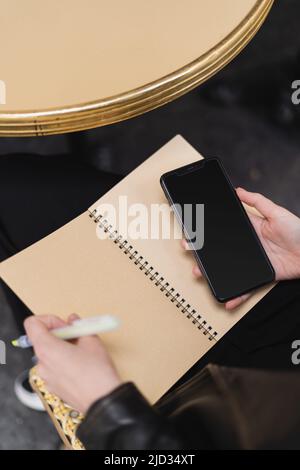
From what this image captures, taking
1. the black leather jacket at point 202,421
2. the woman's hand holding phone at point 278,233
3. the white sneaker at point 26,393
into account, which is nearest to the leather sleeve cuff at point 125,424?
the black leather jacket at point 202,421

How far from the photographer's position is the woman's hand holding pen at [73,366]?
0.56 metres

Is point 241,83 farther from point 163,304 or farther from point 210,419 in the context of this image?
point 210,419

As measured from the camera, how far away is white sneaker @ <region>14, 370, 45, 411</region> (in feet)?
3.18

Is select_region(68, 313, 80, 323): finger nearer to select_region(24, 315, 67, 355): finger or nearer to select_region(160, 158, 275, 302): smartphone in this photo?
select_region(24, 315, 67, 355): finger

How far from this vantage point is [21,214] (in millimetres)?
729

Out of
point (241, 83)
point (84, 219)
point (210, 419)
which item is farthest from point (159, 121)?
point (210, 419)

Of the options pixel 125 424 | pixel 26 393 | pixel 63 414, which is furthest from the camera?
pixel 26 393

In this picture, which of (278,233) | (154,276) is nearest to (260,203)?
(278,233)

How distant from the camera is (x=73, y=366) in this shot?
56 cm

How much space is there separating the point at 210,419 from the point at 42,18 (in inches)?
18.7

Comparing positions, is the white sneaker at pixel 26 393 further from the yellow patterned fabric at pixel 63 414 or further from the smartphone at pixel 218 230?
the smartphone at pixel 218 230

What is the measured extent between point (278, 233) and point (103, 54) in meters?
0.30

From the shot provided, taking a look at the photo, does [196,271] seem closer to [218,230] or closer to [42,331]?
[218,230]

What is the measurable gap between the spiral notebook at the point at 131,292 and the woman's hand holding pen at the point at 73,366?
0.17 feet
